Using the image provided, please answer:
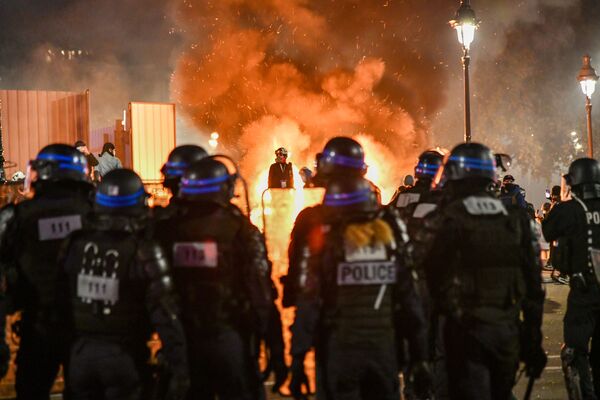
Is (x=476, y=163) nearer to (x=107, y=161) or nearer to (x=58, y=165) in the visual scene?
(x=58, y=165)

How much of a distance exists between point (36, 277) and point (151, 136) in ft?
51.9

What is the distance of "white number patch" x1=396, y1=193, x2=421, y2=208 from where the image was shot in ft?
24.2

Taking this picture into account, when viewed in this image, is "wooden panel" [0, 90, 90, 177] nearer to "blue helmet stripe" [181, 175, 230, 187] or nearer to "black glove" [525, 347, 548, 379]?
"blue helmet stripe" [181, 175, 230, 187]

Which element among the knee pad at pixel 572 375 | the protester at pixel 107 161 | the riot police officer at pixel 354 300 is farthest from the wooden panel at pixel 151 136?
the riot police officer at pixel 354 300

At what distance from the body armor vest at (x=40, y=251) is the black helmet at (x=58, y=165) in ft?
0.74

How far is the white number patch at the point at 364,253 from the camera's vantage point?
4.48m

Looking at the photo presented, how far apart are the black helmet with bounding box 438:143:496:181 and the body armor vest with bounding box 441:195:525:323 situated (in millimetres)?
343

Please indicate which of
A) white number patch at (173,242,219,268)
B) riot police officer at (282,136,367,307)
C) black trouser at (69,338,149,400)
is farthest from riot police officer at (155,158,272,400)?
black trouser at (69,338,149,400)

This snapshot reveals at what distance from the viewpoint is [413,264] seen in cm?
468

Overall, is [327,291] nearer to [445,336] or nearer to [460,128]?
[445,336]

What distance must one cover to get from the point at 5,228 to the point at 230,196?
161 centimetres

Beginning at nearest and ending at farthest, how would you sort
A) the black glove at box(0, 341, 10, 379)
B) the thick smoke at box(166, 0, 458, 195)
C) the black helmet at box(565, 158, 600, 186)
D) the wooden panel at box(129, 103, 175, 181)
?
the black glove at box(0, 341, 10, 379), the black helmet at box(565, 158, 600, 186), the wooden panel at box(129, 103, 175, 181), the thick smoke at box(166, 0, 458, 195)

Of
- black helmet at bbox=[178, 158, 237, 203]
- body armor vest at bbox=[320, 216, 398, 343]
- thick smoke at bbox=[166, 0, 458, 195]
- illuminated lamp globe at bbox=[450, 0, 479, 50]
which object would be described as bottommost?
body armor vest at bbox=[320, 216, 398, 343]

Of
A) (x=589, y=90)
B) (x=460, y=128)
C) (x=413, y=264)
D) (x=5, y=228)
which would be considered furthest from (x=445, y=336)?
(x=460, y=128)
